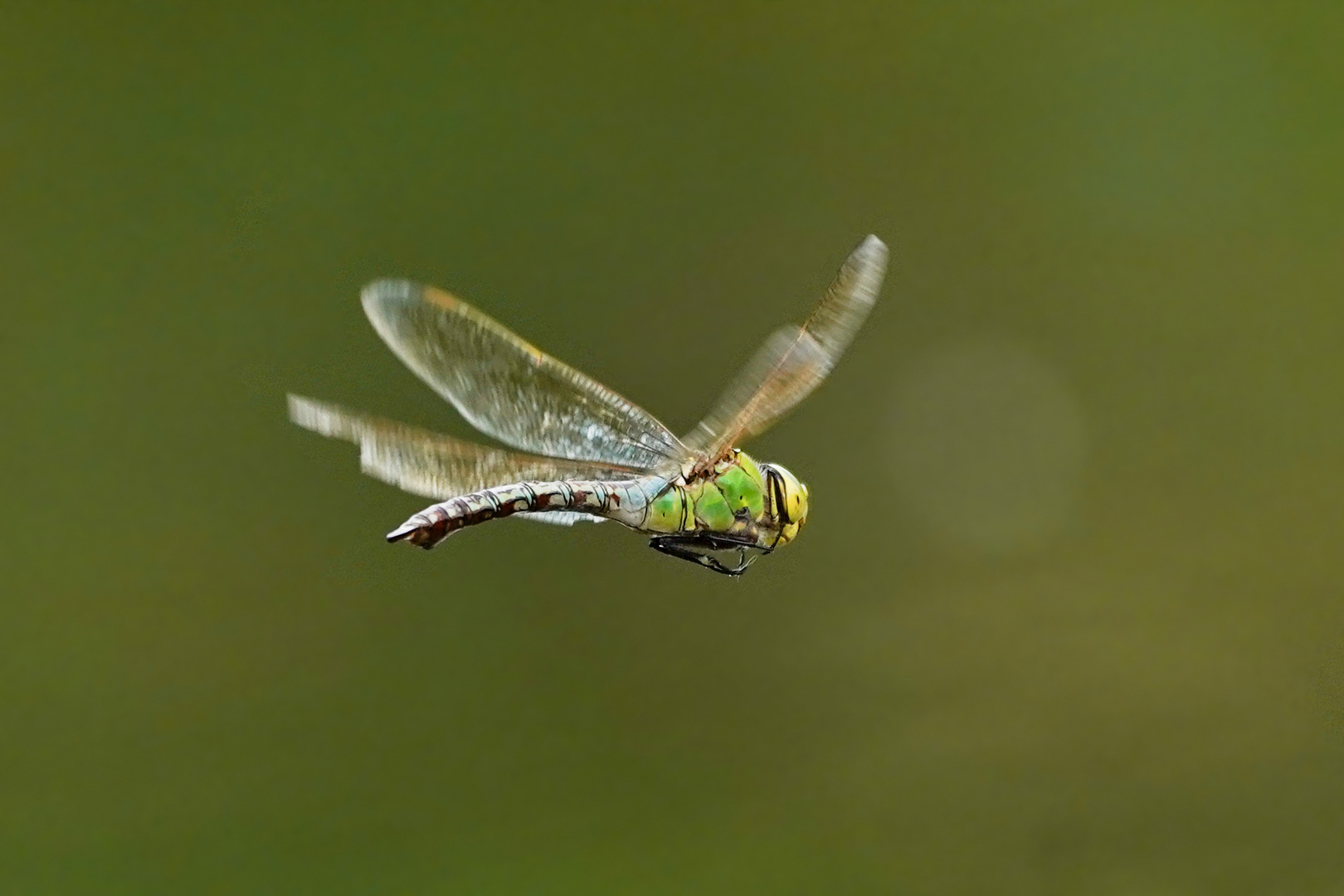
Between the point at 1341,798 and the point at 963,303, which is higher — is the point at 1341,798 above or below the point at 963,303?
below

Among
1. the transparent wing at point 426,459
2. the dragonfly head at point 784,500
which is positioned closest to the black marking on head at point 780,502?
the dragonfly head at point 784,500

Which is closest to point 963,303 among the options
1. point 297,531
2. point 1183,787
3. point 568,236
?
point 568,236

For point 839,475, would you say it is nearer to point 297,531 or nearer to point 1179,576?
point 1179,576

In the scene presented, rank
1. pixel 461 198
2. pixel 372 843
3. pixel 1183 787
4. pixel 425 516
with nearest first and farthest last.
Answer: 1. pixel 425 516
2. pixel 372 843
3. pixel 1183 787
4. pixel 461 198

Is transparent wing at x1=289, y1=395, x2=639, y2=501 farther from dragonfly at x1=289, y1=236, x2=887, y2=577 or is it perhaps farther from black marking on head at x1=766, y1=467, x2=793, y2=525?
black marking on head at x1=766, y1=467, x2=793, y2=525

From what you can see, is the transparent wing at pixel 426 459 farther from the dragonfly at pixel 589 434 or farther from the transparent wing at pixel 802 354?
the transparent wing at pixel 802 354

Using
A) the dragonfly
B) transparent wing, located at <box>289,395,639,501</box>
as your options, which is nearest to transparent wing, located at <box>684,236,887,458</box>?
the dragonfly
